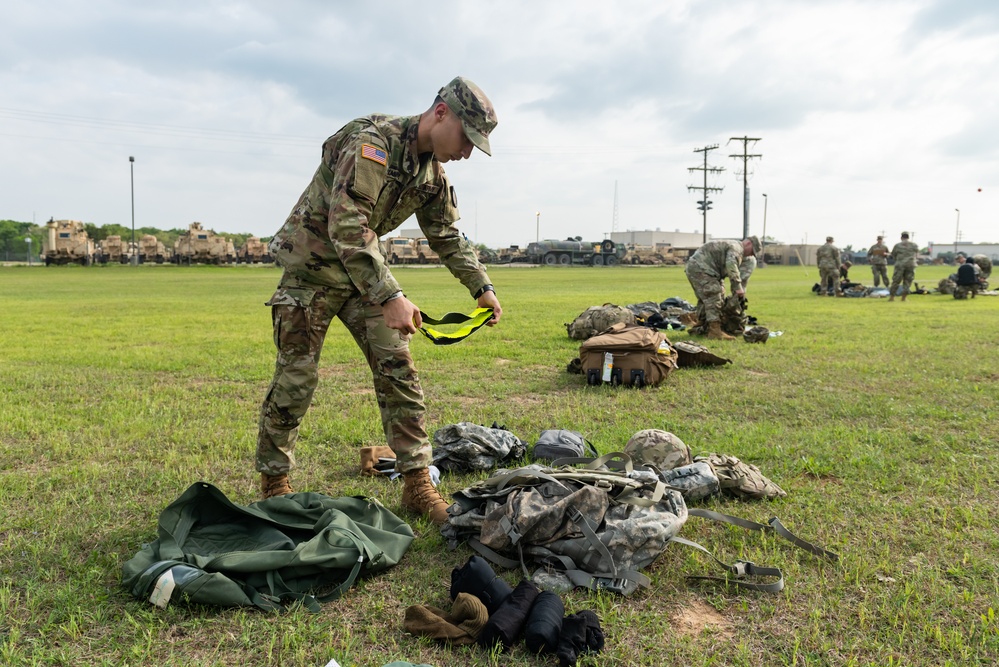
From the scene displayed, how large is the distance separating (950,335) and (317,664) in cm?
1303

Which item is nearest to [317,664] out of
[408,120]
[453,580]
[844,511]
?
[453,580]

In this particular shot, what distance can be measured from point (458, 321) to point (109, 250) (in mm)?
60018

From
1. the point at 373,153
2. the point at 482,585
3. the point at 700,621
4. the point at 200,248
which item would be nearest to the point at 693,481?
the point at 700,621

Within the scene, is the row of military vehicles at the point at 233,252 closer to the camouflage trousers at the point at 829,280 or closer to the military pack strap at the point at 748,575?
the camouflage trousers at the point at 829,280

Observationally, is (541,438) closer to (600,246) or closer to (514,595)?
(514,595)

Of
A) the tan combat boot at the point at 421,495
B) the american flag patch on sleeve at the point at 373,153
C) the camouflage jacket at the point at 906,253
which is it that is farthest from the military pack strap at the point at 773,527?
the camouflage jacket at the point at 906,253

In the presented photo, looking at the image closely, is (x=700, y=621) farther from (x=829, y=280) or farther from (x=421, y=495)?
(x=829, y=280)

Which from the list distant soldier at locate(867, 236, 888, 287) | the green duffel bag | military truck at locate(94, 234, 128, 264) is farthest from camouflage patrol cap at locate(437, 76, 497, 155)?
military truck at locate(94, 234, 128, 264)

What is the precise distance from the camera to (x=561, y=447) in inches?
194

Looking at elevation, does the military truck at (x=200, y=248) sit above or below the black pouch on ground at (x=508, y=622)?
above

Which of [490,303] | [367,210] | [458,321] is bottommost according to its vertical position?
[458,321]

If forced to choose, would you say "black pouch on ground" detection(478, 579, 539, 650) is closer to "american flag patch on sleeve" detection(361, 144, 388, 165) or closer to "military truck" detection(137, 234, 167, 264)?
"american flag patch on sleeve" detection(361, 144, 388, 165)

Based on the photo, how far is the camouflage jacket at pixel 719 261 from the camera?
39.4ft

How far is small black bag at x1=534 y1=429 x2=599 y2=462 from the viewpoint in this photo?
4.92 meters
